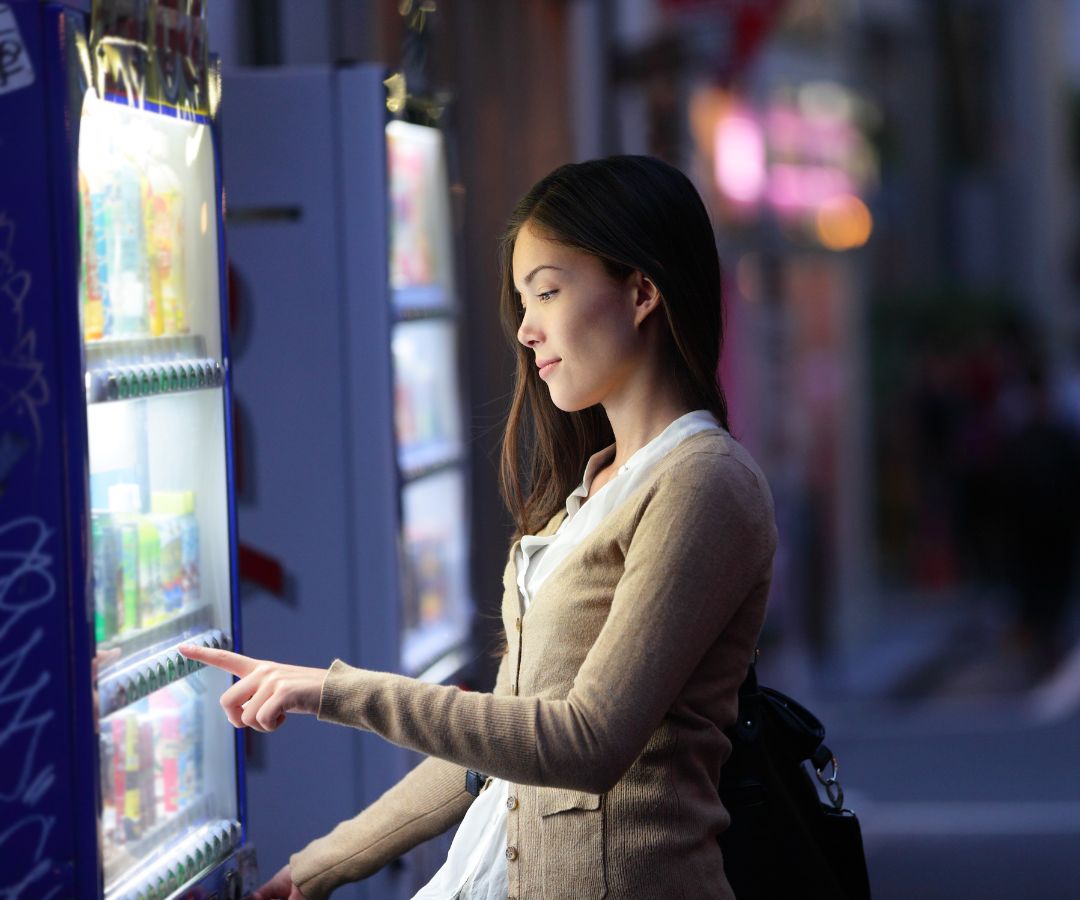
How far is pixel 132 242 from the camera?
286 cm

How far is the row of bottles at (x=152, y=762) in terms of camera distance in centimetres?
281

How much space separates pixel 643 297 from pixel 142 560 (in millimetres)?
1097

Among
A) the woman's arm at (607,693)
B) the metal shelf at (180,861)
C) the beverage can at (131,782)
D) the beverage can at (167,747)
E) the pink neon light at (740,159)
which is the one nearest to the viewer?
the woman's arm at (607,693)

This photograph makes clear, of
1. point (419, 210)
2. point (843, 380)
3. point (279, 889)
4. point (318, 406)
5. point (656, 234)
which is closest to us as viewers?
point (656, 234)

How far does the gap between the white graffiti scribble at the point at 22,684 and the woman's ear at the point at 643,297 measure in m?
0.90

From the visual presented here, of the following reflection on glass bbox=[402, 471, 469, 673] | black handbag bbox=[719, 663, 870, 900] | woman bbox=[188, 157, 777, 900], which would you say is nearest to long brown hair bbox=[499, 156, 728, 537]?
woman bbox=[188, 157, 777, 900]

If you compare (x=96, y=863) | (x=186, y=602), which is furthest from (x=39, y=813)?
(x=186, y=602)

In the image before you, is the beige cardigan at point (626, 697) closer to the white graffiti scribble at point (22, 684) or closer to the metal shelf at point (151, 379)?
the white graffiti scribble at point (22, 684)

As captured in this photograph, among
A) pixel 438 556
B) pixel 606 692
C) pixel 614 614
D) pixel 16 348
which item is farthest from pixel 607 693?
pixel 438 556

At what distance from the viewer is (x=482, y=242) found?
19.6 feet

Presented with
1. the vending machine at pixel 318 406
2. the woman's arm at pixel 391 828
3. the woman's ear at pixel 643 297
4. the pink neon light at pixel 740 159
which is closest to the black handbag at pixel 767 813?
the woman's arm at pixel 391 828

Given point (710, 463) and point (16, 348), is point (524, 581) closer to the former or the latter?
point (710, 463)

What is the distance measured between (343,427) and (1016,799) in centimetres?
437

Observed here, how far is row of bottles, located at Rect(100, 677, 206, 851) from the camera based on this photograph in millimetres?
2809
